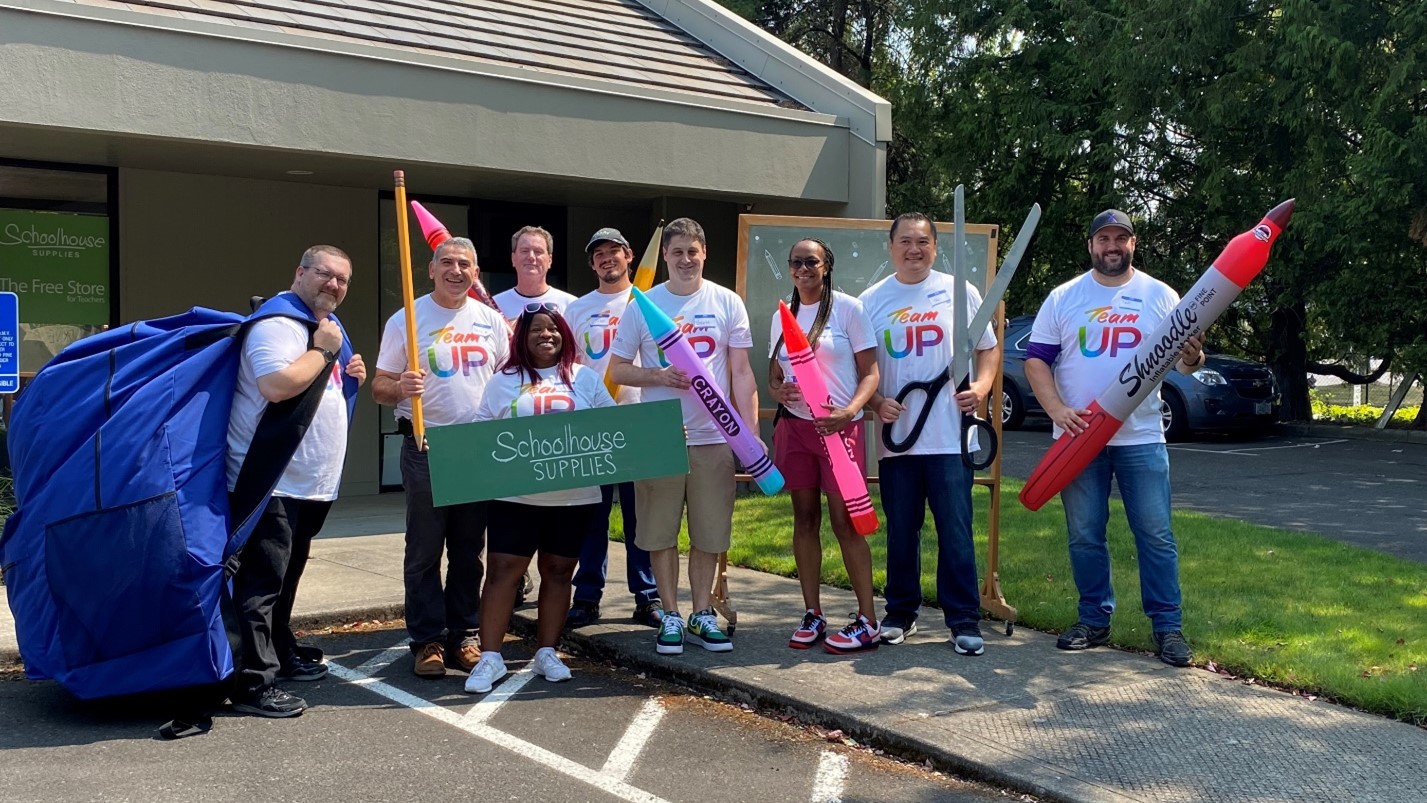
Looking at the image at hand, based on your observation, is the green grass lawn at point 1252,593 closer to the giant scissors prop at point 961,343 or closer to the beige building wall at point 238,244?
the giant scissors prop at point 961,343

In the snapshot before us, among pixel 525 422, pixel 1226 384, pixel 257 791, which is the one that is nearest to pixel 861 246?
pixel 525 422

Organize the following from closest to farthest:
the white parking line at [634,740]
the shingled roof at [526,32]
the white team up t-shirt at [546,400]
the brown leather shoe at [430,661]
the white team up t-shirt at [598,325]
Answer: the white parking line at [634,740] < the white team up t-shirt at [546,400] < the brown leather shoe at [430,661] < the white team up t-shirt at [598,325] < the shingled roof at [526,32]

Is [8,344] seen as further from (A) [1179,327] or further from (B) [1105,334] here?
(A) [1179,327]

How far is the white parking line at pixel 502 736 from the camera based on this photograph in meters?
4.39

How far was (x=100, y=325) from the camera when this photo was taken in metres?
10.2

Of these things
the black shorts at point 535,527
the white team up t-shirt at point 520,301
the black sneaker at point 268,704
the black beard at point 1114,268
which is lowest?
the black sneaker at point 268,704

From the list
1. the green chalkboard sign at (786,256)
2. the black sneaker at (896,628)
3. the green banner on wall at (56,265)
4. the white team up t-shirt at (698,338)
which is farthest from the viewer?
the green banner on wall at (56,265)

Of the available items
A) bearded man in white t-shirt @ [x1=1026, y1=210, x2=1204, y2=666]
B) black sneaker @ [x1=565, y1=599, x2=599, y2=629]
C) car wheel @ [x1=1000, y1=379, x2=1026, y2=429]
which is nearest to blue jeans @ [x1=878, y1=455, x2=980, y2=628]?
bearded man in white t-shirt @ [x1=1026, y1=210, x2=1204, y2=666]

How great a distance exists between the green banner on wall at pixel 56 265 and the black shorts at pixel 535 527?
622cm

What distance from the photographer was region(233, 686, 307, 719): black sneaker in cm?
514

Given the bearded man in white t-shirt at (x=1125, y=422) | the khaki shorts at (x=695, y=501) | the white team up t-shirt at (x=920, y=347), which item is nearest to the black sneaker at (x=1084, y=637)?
the bearded man in white t-shirt at (x=1125, y=422)

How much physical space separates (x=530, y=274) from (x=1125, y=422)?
9.76 ft

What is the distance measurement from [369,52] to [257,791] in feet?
20.0

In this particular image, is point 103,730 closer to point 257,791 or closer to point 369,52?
point 257,791
